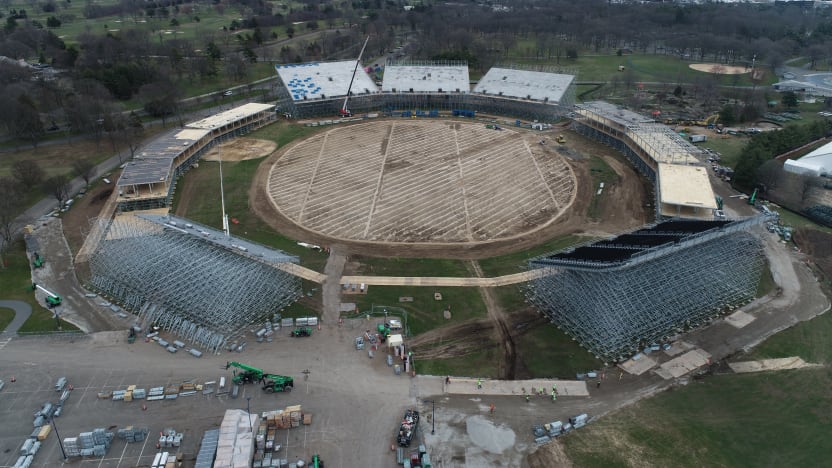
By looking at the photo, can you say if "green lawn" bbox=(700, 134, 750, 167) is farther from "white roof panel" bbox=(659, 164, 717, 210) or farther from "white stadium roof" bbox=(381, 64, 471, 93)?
"white stadium roof" bbox=(381, 64, 471, 93)

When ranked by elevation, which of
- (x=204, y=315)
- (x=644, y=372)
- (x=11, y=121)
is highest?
(x=11, y=121)

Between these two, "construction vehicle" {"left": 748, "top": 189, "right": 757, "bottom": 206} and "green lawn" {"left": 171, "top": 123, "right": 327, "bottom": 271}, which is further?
"construction vehicle" {"left": 748, "top": 189, "right": 757, "bottom": 206}

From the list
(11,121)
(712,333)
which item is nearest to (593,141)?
(712,333)

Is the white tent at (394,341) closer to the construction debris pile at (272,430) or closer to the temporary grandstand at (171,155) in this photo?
the construction debris pile at (272,430)

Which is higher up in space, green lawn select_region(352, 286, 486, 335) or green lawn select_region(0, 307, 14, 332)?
green lawn select_region(0, 307, 14, 332)

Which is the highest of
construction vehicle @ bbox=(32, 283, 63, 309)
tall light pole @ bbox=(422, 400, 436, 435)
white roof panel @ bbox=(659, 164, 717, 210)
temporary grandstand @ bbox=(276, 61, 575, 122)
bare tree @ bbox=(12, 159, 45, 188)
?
temporary grandstand @ bbox=(276, 61, 575, 122)

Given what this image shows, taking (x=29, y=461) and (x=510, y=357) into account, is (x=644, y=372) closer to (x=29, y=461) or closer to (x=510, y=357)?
(x=510, y=357)

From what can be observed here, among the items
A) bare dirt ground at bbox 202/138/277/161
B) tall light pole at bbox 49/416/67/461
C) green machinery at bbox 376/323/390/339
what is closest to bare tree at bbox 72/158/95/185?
bare dirt ground at bbox 202/138/277/161

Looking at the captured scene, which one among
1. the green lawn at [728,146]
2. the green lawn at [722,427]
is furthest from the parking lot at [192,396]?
the green lawn at [728,146]
